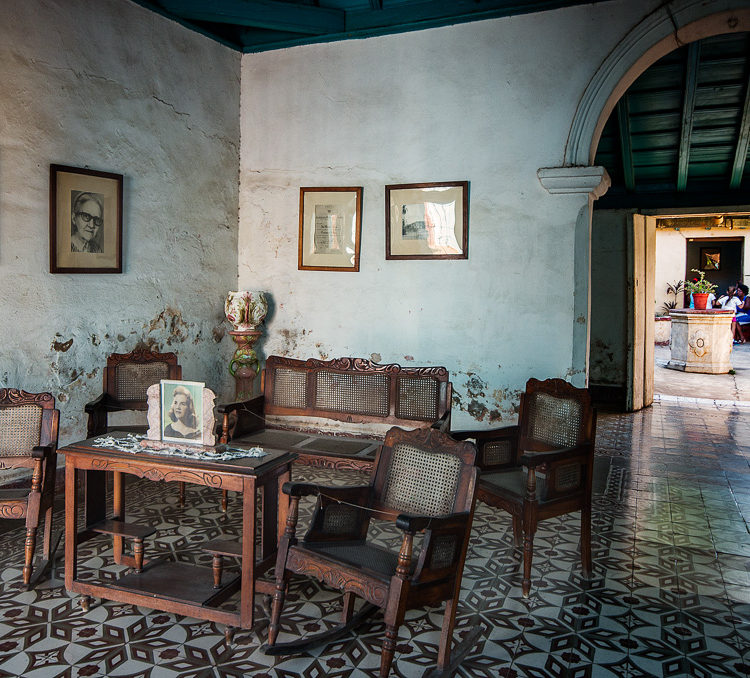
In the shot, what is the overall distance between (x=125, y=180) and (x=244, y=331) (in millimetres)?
1735

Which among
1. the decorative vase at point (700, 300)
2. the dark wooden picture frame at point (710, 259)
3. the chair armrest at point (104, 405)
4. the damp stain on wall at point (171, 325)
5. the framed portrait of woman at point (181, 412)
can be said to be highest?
the dark wooden picture frame at point (710, 259)

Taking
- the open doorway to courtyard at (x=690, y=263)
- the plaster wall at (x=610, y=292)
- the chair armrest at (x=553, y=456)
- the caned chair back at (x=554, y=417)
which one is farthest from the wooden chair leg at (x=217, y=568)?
the open doorway to courtyard at (x=690, y=263)

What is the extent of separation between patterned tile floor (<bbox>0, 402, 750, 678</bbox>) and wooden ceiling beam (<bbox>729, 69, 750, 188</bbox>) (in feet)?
13.6

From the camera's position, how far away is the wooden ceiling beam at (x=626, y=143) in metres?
6.50

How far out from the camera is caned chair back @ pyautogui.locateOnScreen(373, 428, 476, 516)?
2785mm

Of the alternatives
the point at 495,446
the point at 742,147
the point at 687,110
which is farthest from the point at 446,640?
→ the point at 742,147

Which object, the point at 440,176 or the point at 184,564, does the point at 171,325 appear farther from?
the point at 184,564

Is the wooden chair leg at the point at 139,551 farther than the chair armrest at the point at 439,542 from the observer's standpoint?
Yes

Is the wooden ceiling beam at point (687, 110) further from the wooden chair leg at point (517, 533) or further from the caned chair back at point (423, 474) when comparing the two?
the caned chair back at point (423, 474)

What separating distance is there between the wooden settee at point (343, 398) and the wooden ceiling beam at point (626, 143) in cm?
378

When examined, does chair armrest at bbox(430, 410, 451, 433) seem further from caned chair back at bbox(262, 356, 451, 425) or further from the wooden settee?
caned chair back at bbox(262, 356, 451, 425)

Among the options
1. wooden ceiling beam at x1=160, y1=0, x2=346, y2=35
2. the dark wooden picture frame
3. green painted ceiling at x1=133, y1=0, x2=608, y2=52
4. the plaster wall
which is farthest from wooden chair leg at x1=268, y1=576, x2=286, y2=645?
the dark wooden picture frame

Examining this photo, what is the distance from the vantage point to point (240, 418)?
4469 millimetres

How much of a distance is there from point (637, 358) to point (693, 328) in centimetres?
469
